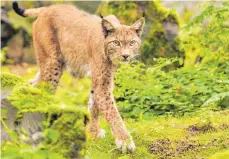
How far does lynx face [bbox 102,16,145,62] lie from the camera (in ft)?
21.8

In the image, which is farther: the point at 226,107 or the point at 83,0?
the point at 83,0

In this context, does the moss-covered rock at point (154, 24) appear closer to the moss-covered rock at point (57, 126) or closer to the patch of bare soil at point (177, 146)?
the patch of bare soil at point (177, 146)

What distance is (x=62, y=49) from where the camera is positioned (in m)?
7.71

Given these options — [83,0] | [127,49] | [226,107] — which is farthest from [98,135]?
[83,0]

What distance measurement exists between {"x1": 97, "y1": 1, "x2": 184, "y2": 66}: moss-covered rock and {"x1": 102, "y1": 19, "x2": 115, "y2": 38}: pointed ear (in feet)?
15.1

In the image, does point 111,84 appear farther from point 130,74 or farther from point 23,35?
point 23,35

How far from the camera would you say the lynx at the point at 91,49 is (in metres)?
6.68

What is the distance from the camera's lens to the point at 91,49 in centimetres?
724

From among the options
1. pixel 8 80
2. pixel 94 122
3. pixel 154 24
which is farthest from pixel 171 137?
pixel 154 24

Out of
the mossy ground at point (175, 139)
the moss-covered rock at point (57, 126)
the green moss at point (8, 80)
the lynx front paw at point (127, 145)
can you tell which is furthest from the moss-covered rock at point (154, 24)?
the moss-covered rock at point (57, 126)

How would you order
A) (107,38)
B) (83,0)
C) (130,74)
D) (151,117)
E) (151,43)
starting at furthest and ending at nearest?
(83,0) < (151,43) < (130,74) < (151,117) < (107,38)

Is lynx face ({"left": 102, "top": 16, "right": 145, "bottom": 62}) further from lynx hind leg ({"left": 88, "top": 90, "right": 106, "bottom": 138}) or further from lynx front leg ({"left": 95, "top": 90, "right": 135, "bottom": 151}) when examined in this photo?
lynx hind leg ({"left": 88, "top": 90, "right": 106, "bottom": 138})

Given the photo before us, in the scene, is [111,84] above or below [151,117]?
above

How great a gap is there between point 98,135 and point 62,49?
131cm
